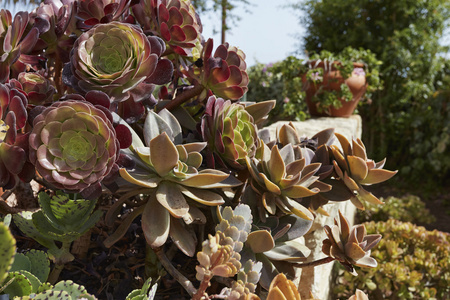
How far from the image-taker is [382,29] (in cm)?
707

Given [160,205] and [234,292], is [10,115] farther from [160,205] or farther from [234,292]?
[234,292]

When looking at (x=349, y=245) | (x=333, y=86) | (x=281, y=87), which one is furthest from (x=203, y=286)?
(x=281, y=87)

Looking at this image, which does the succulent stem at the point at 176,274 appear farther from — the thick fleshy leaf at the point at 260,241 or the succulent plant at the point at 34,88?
the succulent plant at the point at 34,88

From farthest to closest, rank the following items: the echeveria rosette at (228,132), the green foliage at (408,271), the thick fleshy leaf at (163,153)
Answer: the green foliage at (408,271), the echeveria rosette at (228,132), the thick fleshy leaf at (163,153)

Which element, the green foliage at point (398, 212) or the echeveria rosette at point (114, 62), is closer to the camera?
the echeveria rosette at point (114, 62)

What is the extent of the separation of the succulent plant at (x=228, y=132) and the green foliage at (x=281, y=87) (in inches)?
135

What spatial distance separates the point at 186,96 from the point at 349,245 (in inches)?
15.9

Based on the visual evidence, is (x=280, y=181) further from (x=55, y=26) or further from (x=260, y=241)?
(x=55, y=26)

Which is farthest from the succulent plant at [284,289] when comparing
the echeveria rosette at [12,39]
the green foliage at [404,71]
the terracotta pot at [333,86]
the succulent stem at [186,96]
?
the green foliage at [404,71]

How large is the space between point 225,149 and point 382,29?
722 cm

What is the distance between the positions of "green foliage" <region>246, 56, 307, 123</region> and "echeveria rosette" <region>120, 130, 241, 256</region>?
11.6 feet

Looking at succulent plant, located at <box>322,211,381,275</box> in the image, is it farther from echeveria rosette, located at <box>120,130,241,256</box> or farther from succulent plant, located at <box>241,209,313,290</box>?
echeveria rosette, located at <box>120,130,241,256</box>

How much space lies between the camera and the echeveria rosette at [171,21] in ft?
2.33

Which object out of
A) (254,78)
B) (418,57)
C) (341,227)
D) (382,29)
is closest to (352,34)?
(382,29)
